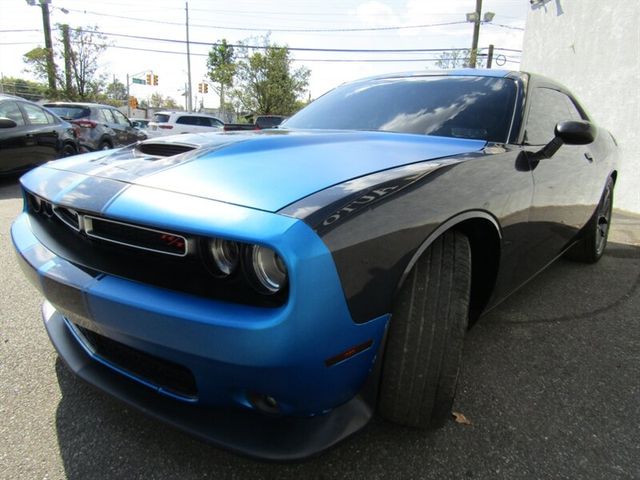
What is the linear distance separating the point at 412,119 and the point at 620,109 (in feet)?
21.0

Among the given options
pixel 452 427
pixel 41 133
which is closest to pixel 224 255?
pixel 452 427

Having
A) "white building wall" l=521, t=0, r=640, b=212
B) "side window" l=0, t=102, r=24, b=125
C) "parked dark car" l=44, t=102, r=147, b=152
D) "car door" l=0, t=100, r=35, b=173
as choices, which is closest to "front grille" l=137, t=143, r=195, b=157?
"car door" l=0, t=100, r=35, b=173

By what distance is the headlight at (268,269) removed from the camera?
1.22 m

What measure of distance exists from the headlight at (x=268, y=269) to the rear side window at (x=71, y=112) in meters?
10.5

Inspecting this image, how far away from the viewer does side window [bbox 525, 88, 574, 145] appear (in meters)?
2.48

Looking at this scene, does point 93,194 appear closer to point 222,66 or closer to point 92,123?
point 92,123

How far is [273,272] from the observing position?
1.25 m

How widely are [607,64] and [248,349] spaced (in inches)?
331

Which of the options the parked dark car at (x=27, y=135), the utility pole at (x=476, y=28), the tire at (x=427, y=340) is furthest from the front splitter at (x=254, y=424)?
the utility pole at (x=476, y=28)

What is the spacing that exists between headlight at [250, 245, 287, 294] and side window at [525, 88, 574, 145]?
1728mm

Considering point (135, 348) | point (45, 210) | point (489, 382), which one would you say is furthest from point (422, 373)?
point (45, 210)

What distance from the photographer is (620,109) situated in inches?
281

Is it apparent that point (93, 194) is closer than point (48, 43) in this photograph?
Yes

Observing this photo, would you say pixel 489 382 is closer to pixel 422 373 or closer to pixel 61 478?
pixel 422 373
